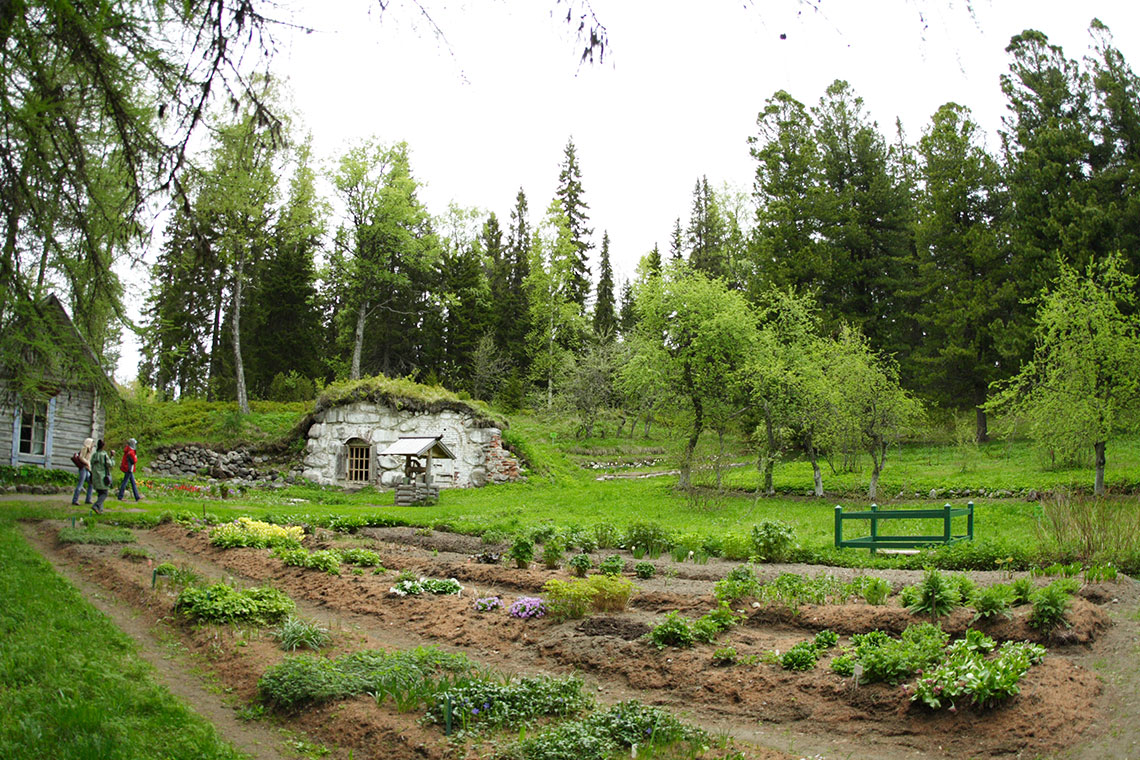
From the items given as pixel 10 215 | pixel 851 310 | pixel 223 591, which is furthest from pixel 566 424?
pixel 10 215

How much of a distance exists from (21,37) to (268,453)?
2466 cm

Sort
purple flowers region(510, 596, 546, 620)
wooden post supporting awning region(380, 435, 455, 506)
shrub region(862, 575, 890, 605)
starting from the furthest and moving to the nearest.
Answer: wooden post supporting awning region(380, 435, 455, 506) < purple flowers region(510, 596, 546, 620) < shrub region(862, 575, 890, 605)

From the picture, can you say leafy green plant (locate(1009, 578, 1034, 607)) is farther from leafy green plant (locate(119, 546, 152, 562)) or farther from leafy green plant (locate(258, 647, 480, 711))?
leafy green plant (locate(119, 546, 152, 562))

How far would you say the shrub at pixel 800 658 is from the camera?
251 inches

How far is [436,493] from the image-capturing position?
23500 mm

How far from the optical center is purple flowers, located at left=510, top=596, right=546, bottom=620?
8234mm

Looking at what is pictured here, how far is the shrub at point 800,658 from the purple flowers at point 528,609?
2.75 metres

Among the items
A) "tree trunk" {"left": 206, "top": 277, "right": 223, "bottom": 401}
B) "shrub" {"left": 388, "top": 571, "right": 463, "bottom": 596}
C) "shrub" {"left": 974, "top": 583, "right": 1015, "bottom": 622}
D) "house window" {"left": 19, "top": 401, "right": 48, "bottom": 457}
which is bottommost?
"shrub" {"left": 388, "top": 571, "right": 463, "bottom": 596}

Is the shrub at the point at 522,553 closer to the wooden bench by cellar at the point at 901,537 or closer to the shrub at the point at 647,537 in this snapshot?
the shrub at the point at 647,537

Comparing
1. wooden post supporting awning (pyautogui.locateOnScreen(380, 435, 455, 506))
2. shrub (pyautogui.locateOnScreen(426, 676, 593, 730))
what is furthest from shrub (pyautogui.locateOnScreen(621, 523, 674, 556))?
wooden post supporting awning (pyautogui.locateOnScreen(380, 435, 455, 506))

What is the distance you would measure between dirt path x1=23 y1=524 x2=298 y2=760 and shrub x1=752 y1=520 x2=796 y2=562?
7863 millimetres

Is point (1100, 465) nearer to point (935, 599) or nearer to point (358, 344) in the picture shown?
point (935, 599)

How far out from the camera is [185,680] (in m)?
6.29

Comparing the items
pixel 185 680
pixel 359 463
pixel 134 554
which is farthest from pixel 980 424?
pixel 185 680
